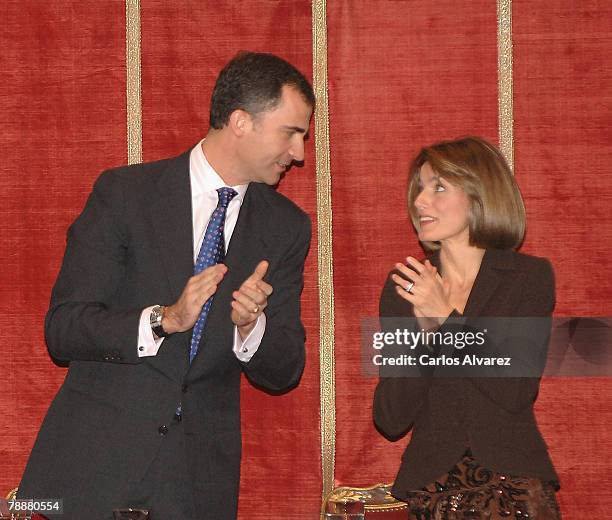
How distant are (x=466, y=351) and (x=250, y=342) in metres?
0.64

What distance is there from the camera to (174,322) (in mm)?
2496

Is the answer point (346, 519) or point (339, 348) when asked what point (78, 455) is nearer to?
point (346, 519)

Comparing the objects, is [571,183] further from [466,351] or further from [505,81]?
[466,351]

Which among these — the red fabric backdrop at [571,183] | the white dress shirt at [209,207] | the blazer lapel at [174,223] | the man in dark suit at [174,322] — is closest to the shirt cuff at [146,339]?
the man in dark suit at [174,322]

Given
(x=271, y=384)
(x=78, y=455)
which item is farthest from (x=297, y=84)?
(x=78, y=455)

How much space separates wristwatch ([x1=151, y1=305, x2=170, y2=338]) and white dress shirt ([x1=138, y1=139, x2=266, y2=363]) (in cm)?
25

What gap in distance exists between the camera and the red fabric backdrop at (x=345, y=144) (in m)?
3.29

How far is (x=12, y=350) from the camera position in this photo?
3393mm

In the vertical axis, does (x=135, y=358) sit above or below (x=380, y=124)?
below

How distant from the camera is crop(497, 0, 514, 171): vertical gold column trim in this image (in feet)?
10.8

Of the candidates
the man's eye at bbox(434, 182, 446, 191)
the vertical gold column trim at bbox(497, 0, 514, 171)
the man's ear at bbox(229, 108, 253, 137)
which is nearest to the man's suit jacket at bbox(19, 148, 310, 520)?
the man's ear at bbox(229, 108, 253, 137)

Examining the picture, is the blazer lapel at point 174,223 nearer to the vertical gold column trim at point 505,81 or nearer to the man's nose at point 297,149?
the man's nose at point 297,149

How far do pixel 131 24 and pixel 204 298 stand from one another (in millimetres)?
1439

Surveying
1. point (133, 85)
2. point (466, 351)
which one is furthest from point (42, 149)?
point (466, 351)
